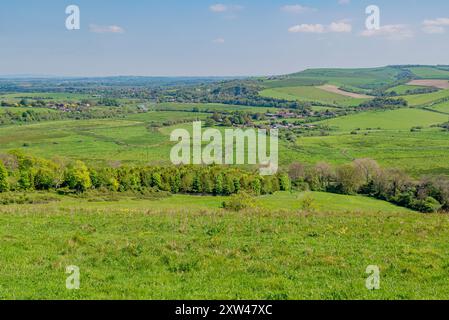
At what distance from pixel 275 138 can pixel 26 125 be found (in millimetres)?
102187

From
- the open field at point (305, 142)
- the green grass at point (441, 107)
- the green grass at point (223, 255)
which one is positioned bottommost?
the open field at point (305, 142)

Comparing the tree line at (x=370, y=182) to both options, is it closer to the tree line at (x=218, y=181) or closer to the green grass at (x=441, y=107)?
the tree line at (x=218, y=181)

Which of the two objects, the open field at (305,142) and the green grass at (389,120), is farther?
the green grass at (389,120)

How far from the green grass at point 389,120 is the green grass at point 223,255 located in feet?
486

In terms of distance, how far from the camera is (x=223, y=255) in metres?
14.5

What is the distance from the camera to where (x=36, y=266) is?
44.4ft

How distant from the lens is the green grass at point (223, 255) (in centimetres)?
1122

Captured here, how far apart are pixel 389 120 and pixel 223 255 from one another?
17731cm

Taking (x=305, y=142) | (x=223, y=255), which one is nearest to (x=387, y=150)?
(x=305, y=142)

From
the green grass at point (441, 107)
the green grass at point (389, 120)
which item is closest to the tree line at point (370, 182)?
the green grass at point (389, 120)

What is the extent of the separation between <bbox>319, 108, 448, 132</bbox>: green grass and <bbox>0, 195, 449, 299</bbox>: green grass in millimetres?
148126

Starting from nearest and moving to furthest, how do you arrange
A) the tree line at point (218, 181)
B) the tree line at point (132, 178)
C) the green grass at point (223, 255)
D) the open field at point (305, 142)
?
the green grass at point (223, 255)
the tree line at point (218, 181)
the tree line at point (132, 178)
the open field at point (305, 142)

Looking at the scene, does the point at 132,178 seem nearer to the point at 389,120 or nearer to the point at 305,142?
the point at 305,142

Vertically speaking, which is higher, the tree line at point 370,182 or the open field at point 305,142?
the open field at point 305,142
